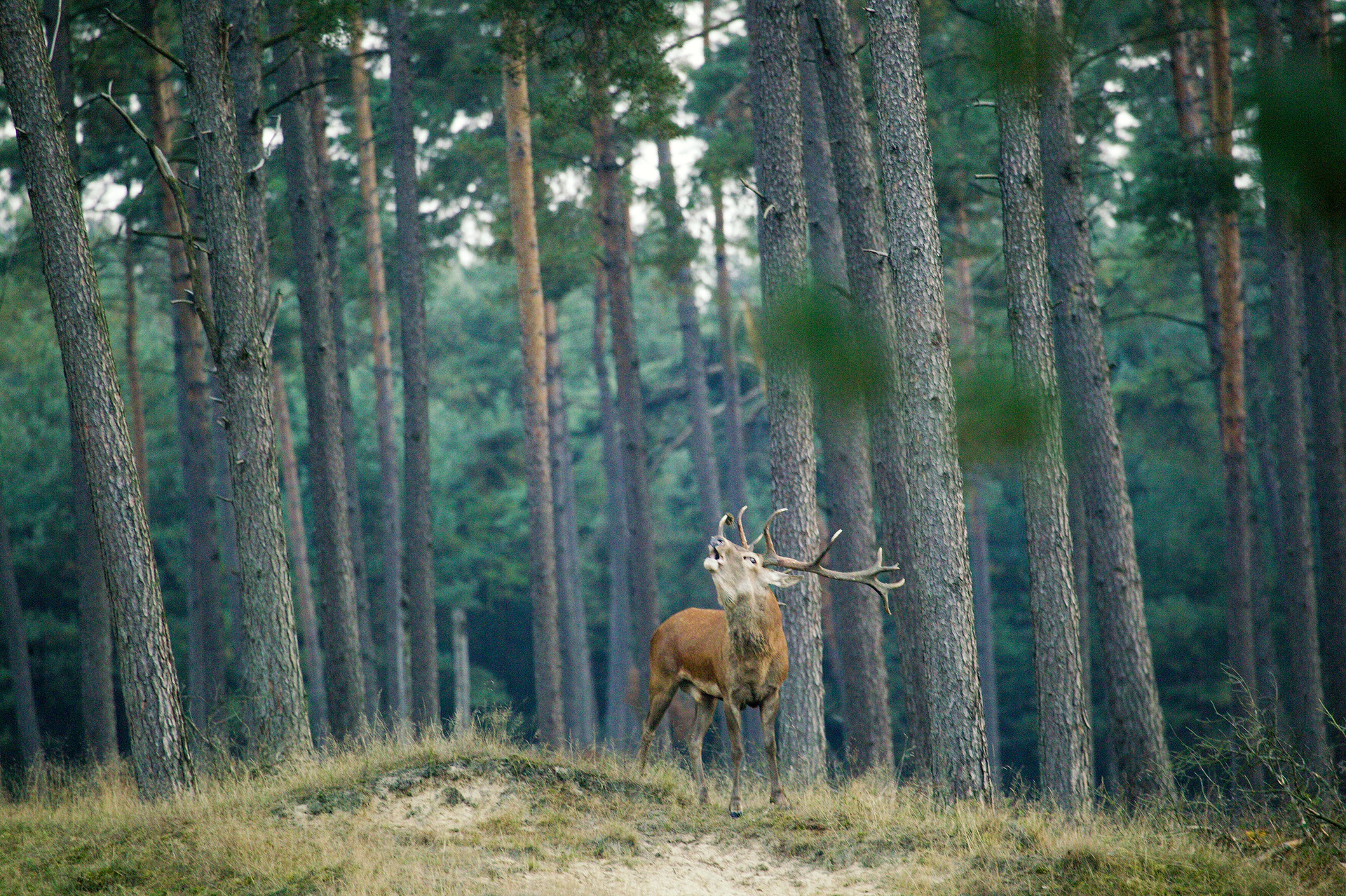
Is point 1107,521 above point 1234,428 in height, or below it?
below

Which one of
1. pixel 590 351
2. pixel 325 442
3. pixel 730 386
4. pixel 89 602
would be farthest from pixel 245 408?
pixel 590 351

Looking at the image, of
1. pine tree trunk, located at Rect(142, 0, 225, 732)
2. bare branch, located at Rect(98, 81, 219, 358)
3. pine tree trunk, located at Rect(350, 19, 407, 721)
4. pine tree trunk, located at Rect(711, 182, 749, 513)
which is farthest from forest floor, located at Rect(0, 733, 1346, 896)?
pine tree trunk, located at Rect(711, 182, 749, 513)

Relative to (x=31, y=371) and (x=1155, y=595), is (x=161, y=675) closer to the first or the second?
(x=31, y=371)

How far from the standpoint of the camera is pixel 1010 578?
3127 cm

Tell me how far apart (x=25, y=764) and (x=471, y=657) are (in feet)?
60.4

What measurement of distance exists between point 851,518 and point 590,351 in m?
27.1

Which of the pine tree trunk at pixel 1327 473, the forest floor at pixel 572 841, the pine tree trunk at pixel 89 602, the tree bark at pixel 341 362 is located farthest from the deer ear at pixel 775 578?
the tree bark at pixel 341 362

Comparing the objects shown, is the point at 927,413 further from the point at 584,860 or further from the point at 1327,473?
the point at 1327,473

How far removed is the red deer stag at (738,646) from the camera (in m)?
7.79

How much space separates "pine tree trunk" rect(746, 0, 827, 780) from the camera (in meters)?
10.1

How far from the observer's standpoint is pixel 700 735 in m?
8.26

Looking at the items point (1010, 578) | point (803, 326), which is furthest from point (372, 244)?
point (1010, 578)

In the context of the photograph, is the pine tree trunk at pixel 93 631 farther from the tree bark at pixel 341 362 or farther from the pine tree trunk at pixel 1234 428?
the pine tree trunk at pixel 1234 428

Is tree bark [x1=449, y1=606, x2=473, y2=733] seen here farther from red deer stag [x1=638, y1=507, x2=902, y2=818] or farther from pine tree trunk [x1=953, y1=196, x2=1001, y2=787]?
red deer stag [x1=638, y1=507, x2=902, y2=818]
